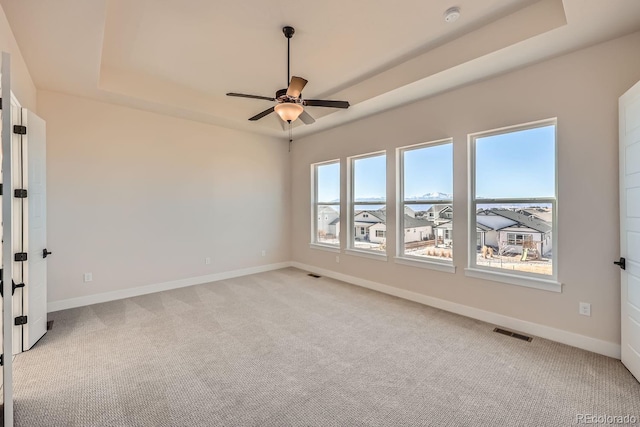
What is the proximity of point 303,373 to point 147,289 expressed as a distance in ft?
11.2

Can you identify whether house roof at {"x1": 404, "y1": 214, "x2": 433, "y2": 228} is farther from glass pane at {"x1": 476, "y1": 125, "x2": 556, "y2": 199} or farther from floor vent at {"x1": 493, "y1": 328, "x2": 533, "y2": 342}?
floor vent at {"x1": 493, "y1": 328, "x2": 533, "y2": 342}

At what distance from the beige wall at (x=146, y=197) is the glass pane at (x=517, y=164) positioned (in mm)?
4100

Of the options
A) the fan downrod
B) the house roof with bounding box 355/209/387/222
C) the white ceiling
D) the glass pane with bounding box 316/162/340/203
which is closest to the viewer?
the white ceiling

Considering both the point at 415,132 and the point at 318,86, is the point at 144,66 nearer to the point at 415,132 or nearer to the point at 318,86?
the point at 318,86

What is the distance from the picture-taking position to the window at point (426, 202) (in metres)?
3.92

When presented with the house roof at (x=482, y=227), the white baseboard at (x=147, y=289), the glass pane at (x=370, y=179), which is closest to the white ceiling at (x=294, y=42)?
the glass pane at (x=370, y=179)

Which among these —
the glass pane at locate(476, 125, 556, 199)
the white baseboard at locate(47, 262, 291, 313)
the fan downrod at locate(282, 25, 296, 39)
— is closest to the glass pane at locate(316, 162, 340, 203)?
the white baseboard at locate(47, 262, 291, 313)

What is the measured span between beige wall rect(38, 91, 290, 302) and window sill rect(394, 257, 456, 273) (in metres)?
2.97

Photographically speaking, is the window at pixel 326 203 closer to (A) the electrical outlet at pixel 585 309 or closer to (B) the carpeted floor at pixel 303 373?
(B) the carpeted floor at pixel 303 373

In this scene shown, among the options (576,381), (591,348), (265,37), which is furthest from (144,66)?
(591,348)

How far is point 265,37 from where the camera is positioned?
3.08m

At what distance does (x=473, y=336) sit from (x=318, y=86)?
391 centimetres

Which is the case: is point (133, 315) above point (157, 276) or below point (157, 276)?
below

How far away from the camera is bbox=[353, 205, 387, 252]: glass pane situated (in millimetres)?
4785
